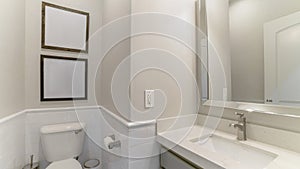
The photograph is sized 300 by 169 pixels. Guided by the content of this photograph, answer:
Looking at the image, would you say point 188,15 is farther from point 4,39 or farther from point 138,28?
point 4,39

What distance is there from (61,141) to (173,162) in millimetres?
1039

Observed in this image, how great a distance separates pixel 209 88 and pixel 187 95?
0.64 feet

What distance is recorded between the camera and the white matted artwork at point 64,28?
155cm

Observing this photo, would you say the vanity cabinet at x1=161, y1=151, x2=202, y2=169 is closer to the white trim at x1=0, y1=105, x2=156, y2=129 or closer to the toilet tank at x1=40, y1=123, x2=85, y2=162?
the white trim at x1=0, y1=105, x2=156, y2=129

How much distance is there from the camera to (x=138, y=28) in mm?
1074

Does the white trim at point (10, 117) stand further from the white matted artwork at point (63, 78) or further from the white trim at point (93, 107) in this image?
the white matted artwork at point (63, 78)

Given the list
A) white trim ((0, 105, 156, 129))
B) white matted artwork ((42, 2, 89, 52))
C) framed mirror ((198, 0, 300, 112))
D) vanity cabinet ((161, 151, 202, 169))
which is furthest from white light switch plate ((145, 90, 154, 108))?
white matted artwork ((42, 2, 89, 52))

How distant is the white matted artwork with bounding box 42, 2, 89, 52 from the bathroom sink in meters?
1.48

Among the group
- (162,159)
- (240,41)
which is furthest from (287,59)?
(162,159)

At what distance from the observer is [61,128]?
57.6 inches

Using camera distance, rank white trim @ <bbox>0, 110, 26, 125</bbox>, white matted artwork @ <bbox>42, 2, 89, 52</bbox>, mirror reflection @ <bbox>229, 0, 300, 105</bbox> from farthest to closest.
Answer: white matted artwork @ <bbox>42, 2, 89, 52</bbox> < white trim @ <bbox>0, 110, 26, 125</bbox> < mirror reflection @ <bbox>229, 0, 300, 105</bbox>

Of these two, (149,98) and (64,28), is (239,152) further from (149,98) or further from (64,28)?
(64,28)

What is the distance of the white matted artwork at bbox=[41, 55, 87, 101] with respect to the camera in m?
1.56

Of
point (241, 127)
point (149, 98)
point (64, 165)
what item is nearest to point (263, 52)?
point (241, 127)
